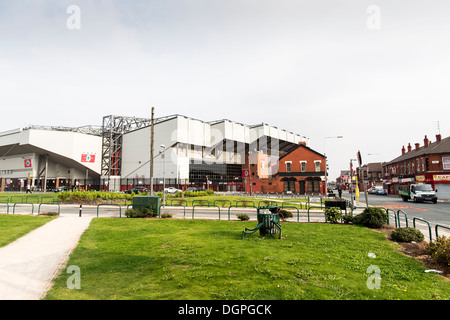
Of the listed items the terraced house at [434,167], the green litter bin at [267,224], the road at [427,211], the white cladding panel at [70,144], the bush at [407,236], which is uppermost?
the white cladding panel at [70,144]

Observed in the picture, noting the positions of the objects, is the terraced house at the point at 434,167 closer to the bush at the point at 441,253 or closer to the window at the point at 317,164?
the window at the point at 317,164

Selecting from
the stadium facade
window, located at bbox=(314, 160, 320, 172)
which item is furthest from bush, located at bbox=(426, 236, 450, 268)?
the stadium facade

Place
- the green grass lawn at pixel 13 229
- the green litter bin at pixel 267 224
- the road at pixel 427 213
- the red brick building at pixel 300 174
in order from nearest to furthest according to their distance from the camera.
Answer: the green litter bin at pixel 267 224, the green grass lawn at pixel 13 229, the road at pixel 427 213, the red brick building at pixel 300 174

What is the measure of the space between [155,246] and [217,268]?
360cm

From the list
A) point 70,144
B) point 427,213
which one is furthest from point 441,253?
point 70,144

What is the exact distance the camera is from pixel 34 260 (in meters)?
7.66

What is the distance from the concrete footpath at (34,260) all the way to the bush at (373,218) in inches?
545

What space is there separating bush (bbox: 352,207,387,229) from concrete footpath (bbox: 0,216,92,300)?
45.4 feet

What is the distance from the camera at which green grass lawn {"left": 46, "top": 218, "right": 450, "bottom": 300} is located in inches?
195

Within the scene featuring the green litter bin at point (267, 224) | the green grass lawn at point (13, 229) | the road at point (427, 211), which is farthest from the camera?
the road at point (427, 211)

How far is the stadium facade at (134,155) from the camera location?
62.1 metres

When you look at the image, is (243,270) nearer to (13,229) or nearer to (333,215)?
(333,215)

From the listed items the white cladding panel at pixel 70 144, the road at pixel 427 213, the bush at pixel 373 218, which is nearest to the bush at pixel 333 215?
the bush at pixel 373 218
